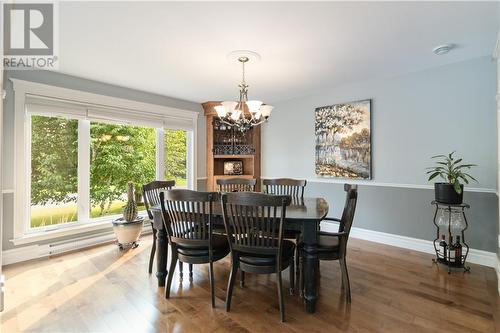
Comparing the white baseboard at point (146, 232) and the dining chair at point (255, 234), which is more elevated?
the dining chair at point (255, 234)

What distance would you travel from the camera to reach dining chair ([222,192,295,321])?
2.02 meters

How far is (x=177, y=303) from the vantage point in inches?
92.0

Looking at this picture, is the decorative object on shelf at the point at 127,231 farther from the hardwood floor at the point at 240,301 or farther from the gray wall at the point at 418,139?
the gray wall at the point at 418,139

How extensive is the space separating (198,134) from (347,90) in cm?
276

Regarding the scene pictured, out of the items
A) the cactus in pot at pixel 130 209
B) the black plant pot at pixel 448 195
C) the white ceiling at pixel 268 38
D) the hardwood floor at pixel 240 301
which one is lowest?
the hardwood floor at pixel 240 301

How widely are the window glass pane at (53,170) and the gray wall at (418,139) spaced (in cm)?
368

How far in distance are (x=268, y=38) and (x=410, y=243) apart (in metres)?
3.27

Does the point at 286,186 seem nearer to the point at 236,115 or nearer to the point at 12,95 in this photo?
the point at 236,115

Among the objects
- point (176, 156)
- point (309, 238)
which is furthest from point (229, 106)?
point (176, 156)

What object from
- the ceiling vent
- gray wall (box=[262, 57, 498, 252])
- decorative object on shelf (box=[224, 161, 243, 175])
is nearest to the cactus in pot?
decorative object on shelf (box=[224, 161, 243, 175])

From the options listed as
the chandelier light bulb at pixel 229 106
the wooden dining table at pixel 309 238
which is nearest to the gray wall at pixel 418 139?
the wooden dining table at pixel 309 238

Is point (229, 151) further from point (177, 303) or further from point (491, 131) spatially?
point (491, 131)

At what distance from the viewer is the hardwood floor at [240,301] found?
2043mm

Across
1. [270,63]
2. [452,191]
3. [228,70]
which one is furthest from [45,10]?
[452,191]
